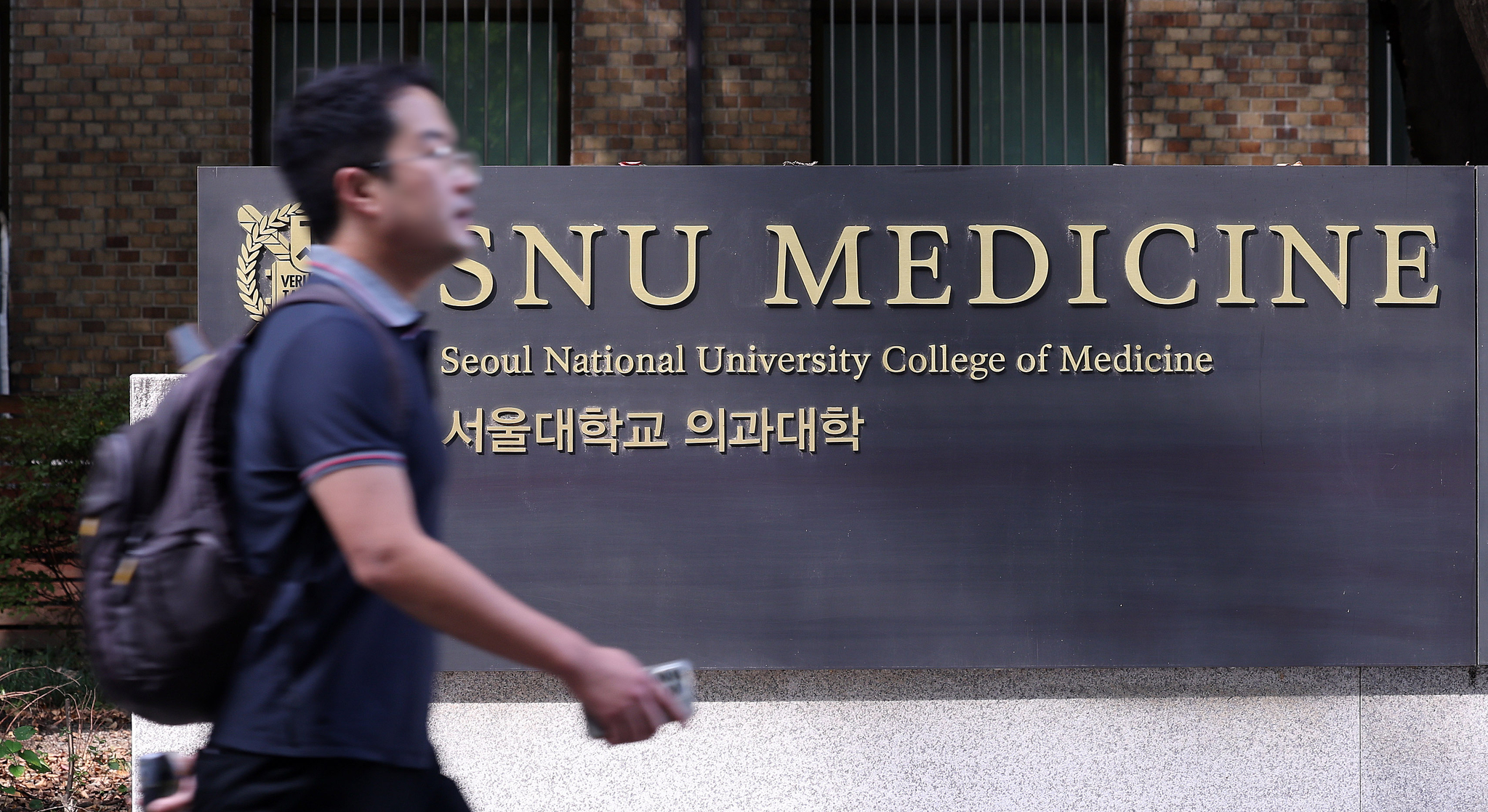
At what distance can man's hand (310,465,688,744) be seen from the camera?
1.44 meters

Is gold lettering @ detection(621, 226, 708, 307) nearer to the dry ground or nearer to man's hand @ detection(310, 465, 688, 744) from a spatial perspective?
the dry ground

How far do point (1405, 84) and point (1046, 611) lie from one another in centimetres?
532

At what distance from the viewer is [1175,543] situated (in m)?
4.40

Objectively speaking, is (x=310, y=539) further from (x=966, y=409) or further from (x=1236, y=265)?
(x=1236, y=265)

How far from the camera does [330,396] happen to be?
1463 millimetres

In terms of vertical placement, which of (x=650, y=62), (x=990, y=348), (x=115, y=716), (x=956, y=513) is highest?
(x=650, y=62)

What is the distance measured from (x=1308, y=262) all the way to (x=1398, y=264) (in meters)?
0.32

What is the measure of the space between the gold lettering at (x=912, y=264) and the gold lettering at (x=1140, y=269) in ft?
2.04

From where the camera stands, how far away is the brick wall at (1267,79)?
29.3 ft

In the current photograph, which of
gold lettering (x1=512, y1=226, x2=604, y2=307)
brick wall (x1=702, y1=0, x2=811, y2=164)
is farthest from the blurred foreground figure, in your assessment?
brick wall (x1=702, y1=0, x2=811, y2=164)

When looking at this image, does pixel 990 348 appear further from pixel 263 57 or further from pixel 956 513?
pixel 263 57

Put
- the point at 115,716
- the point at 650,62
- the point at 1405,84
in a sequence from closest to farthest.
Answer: the point at 115,716 → the point at 1405,84 → the point at 650,62

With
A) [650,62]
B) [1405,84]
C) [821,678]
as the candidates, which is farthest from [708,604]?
[1405,84]

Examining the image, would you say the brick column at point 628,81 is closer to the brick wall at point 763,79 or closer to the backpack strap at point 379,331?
the brick wall at point 763,79
